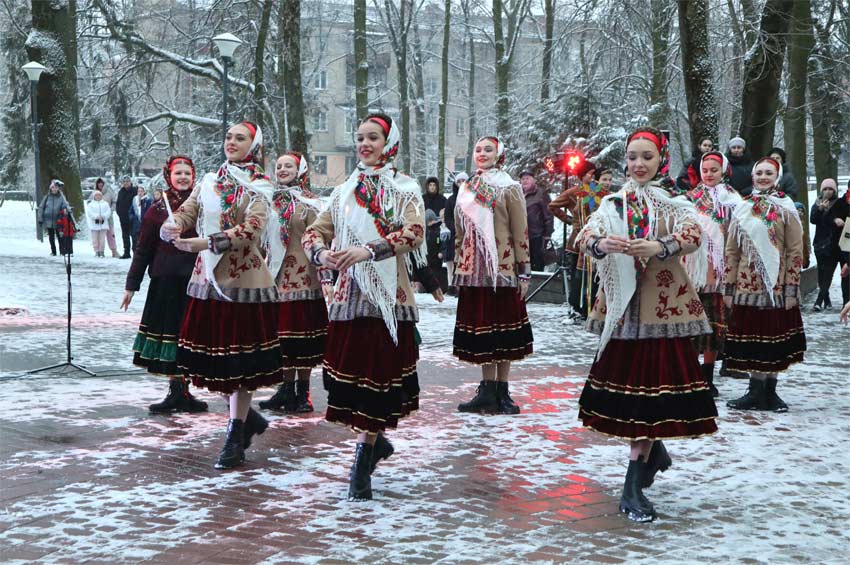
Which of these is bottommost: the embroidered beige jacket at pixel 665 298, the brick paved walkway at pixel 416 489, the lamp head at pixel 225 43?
the brick paved walkway at pixel 416 489

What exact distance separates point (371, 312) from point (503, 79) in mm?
28732

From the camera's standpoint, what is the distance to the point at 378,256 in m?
5.87

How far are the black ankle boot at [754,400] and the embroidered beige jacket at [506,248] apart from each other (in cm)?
216

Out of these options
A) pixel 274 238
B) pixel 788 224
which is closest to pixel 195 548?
pixel 274 238

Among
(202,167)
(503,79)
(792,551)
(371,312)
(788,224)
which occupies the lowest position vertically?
(792,551)

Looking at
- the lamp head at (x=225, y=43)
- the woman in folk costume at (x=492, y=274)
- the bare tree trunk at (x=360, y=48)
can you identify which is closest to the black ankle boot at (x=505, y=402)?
the woman in folk costume at (x=492, y=274)

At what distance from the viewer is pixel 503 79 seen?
33812 millimetres

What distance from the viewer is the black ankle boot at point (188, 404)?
8461mm

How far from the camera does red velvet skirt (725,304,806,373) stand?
28.6 ft

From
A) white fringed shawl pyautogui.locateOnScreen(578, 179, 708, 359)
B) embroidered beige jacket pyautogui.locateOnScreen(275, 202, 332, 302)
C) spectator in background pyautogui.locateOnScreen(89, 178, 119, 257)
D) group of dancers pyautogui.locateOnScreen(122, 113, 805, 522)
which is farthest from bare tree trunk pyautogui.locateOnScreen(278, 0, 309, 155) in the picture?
white fringed shawl pyautogui.locateOnScreen(578, 179, 708, 359)

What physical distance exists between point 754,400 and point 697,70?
760 centimetres

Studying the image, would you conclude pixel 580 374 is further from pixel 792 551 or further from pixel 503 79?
pixel 503 79

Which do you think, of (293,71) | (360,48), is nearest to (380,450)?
(293,71)

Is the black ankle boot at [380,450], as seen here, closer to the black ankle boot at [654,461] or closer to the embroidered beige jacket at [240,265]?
the embroidered beige jacket at [240,265]
